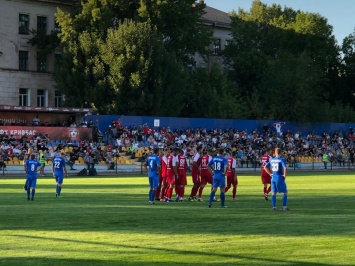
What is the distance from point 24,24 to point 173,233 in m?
67.0

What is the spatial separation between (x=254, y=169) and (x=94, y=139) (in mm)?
13574

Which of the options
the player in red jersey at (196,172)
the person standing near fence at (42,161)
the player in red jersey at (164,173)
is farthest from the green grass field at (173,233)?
the person standing near fence at (42,161)

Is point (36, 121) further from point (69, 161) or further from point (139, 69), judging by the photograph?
point (139, 69)

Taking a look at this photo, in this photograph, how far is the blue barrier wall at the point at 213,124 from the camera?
69.3 metres

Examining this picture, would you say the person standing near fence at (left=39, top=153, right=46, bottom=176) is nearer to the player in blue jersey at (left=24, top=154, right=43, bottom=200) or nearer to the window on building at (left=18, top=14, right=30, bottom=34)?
the player in blue jersey at (left=24, top=154, right=43, bottom=200)

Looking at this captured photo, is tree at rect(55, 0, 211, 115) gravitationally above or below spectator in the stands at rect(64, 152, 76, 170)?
above

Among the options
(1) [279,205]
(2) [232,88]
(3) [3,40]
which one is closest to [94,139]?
(3) [3,40]

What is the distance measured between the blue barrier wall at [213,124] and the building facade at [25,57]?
616 inches

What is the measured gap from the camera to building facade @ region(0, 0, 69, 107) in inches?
3189

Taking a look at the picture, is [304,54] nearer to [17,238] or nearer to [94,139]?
[94,139]

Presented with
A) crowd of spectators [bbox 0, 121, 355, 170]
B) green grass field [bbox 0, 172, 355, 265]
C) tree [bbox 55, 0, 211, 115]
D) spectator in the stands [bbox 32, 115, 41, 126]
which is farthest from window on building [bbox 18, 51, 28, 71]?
green grass field [bbox 0, 172, 355, 265]

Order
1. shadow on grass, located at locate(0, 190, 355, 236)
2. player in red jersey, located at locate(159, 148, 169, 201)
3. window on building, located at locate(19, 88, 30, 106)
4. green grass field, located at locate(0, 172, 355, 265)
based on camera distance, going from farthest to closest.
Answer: window on building, located at locate(19, 88, 30, 106)
player in red jersey, located at locate(159, 148, 169, 201)
shadow on grass, located at locate(0, 190, 355, 236)
green grass field, located at locate(0, 172, 355, 265)

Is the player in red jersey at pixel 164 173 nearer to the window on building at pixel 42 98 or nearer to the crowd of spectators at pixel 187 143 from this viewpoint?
the crowd of spectators at pixel 187 143

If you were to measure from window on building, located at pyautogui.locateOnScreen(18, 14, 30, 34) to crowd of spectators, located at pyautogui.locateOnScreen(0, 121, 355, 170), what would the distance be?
19.8 meters
